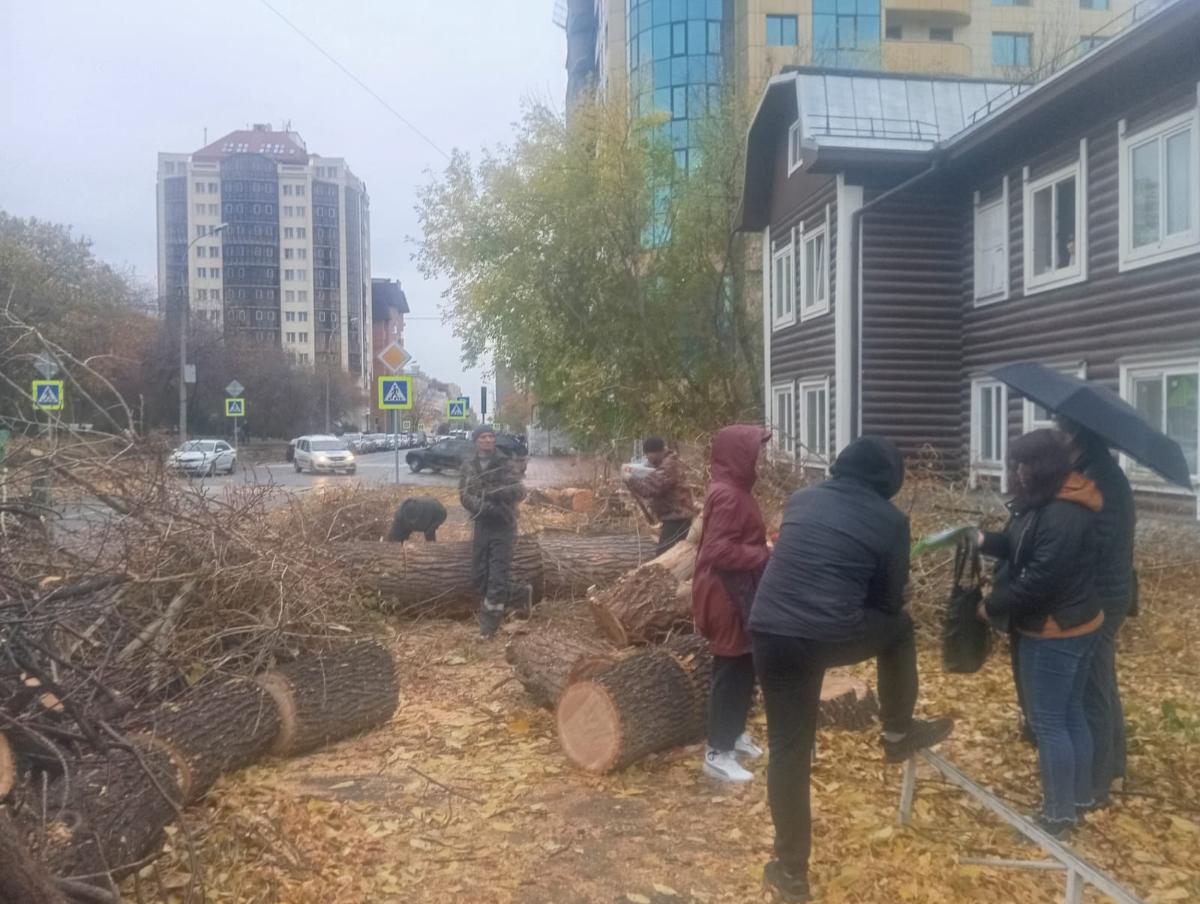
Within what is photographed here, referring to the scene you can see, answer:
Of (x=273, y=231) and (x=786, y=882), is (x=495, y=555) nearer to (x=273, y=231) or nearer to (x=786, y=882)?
(x=786, y=882)

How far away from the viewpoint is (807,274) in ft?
56.9

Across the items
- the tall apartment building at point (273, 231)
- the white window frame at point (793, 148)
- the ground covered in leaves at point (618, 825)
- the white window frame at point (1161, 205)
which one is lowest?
the ground covered in leaves at point (618, 825)

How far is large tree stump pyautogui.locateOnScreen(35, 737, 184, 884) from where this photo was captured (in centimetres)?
334

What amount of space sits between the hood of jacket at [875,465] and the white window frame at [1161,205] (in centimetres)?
828

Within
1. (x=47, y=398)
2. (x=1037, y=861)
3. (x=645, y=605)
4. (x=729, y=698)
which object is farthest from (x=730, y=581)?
(x=47, y=398)

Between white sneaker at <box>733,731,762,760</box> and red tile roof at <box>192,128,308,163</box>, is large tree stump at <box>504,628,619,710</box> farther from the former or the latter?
red tile roof at <box>192,128,308,163</box>

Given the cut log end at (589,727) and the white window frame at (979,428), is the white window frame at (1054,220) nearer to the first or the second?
the white window frame at (979,428)

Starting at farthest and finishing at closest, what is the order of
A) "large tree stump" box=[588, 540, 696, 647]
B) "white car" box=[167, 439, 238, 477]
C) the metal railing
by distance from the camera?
1. "white car" box=[167, 439, 238, 477]
2. "large tree stump" box=[588, 540, 696, 647]
3. the metal railing

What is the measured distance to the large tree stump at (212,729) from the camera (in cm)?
450

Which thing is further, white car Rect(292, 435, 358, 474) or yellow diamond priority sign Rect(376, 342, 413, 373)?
white car Rect(292, 435, 358, 474)

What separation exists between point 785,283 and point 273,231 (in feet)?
354

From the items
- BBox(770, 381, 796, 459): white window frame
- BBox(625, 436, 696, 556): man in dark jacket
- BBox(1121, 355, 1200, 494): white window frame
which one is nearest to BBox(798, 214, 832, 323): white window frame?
BBox(770, 381, 796, 459): white window frame

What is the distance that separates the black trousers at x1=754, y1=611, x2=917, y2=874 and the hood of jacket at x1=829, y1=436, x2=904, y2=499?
18.1 inches

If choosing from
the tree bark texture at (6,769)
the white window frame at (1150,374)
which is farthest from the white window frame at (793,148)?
→ the tree bark texture at (6,769)
